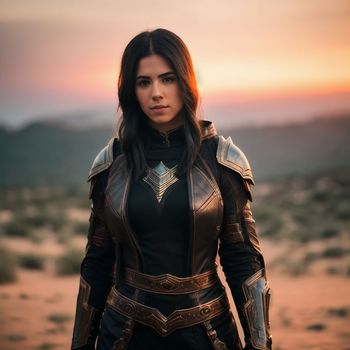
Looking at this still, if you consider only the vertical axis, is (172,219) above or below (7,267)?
below

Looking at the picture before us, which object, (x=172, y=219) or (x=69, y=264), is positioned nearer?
(x=172, y=219)

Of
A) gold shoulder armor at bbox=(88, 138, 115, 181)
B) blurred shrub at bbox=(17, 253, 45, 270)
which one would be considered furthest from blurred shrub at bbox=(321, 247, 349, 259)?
gold shoulder armor at bbox=(88, 138, 115, 181)

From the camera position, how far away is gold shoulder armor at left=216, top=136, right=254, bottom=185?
98.8 inches

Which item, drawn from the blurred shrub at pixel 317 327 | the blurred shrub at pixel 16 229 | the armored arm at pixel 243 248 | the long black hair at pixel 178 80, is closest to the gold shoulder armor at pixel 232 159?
the armored arm at pixel 243 248

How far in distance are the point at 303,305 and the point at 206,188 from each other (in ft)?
28.1

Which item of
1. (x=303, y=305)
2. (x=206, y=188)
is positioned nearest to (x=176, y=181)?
(x=206, y=188)

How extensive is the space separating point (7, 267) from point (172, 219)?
11156mm

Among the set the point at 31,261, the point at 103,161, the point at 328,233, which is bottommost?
the point at 103,161

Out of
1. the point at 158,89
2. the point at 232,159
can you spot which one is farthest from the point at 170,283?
the point at 158,89

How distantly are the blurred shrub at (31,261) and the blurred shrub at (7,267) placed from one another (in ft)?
0.64

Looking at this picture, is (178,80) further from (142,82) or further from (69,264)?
(69,264)

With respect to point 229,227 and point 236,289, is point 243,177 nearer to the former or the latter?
point 229,227

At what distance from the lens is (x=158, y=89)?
8.16ft

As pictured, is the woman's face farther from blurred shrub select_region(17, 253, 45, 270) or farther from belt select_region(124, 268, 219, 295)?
blurred shrub select_region(17, 253, 45, 270)
